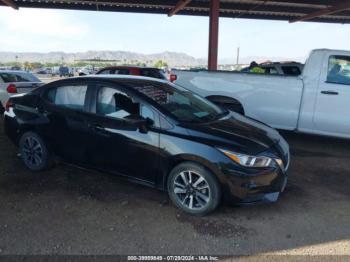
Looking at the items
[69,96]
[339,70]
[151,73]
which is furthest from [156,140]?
[151,73]

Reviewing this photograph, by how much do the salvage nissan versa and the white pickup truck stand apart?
1.95 meters

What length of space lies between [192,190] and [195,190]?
0.04 meters

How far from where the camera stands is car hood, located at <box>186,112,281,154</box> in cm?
343

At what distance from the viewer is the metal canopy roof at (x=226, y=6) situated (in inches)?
488

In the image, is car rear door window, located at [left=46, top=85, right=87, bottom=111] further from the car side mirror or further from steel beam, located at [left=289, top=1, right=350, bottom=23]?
steel beam, located at [left=289, top=1, right=350, bottom=23]

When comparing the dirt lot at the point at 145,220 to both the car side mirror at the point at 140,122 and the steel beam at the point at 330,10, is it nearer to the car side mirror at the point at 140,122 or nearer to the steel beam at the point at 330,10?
the car side mirror at the point at 140,122

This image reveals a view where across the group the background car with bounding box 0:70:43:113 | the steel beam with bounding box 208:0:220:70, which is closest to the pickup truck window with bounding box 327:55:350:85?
the steel beam with bounding box 208:0:220:70

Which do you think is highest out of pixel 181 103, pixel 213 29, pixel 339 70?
pixel 213 29

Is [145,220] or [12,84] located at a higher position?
[12,84]

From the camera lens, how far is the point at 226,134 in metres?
3.59

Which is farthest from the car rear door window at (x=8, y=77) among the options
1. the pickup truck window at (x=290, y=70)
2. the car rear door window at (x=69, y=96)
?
the pickup truck window at (x=290, y=70)

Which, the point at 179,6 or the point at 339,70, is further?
the point at 179,6

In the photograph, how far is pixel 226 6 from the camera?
13398mm

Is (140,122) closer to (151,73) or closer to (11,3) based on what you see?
(151,73)
